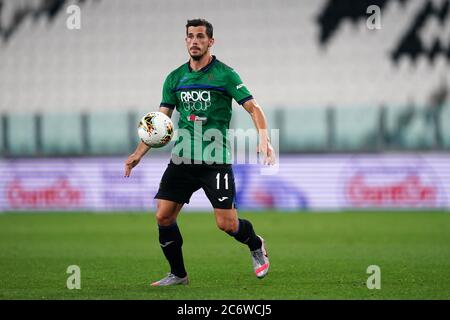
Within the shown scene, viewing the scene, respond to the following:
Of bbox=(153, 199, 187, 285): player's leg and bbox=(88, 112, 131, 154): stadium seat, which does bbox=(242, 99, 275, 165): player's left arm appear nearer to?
bbox=(153, 199, 187, 285): player's leg

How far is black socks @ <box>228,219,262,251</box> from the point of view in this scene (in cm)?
890

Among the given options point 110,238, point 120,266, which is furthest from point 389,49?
point 120,266

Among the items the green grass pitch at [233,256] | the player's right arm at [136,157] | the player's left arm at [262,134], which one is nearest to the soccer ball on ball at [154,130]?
the player's right arm at [136,157]

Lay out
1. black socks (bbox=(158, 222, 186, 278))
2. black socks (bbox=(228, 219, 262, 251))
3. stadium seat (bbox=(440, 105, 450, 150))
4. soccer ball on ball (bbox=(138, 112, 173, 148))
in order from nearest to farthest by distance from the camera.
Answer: soccer ball on ball (bbox=(138, 112, 173, 148)), black socks (bbox=(158, 222, 186, 278)), black socks (bbox=(228, 219, 262, 251)), stadium seat (bbox=(440, 105, 450, 150))

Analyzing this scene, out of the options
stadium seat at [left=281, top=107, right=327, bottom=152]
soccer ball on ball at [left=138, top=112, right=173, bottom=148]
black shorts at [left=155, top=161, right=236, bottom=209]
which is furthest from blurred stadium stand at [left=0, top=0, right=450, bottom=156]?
soccer ball on ball at [left=138, top=112, right=173, bottom=148]

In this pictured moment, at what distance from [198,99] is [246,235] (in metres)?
1.35

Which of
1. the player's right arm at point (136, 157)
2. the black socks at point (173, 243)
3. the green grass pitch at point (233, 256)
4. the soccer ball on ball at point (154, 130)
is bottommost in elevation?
the green grass pitch at point (233, 256)

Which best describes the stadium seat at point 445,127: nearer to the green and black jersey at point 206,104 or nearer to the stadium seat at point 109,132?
the stadium seat at point 109,132

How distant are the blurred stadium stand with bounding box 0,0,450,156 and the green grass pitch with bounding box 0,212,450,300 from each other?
333 cm

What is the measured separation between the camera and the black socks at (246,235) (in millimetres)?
8898

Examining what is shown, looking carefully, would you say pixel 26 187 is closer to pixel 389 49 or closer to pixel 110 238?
pixel 110 238

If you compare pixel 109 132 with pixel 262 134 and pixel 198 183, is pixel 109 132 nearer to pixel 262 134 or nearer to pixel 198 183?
pixel 198 183

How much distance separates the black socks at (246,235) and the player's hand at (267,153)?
0.86 meters

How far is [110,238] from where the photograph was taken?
49.1ft
